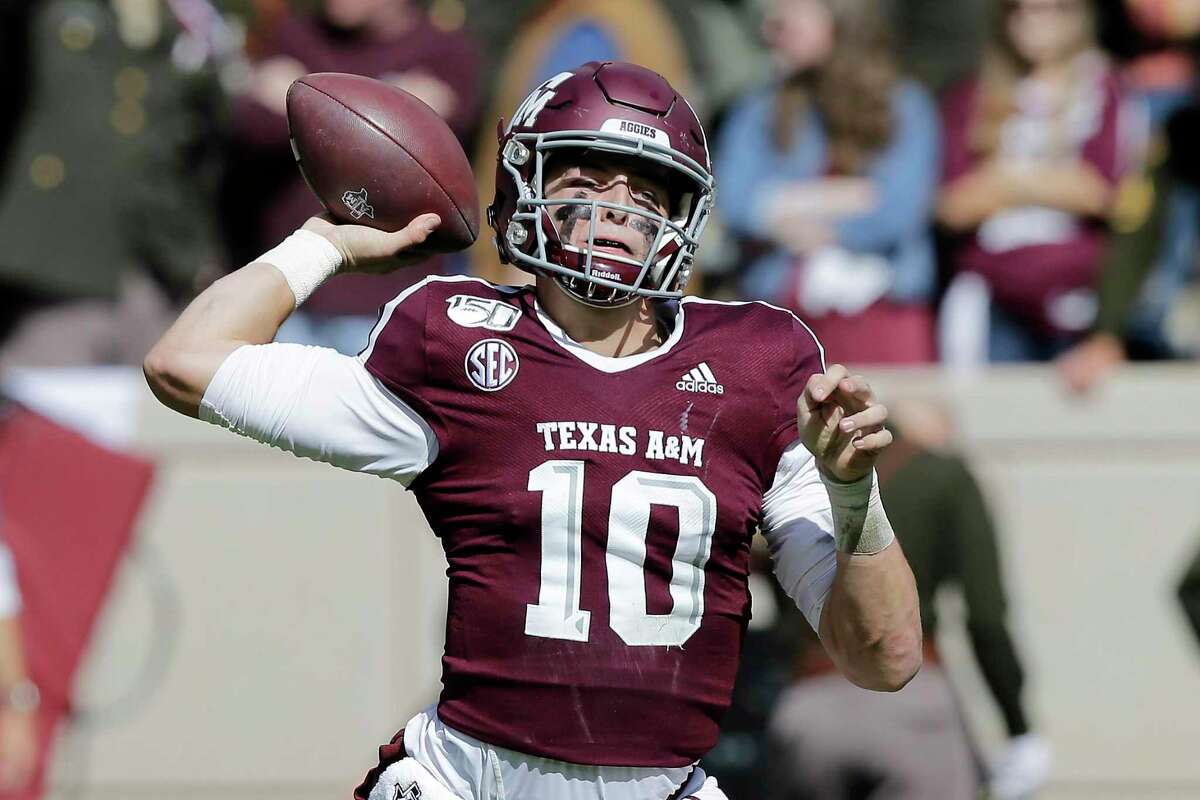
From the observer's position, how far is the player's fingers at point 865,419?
2.64m

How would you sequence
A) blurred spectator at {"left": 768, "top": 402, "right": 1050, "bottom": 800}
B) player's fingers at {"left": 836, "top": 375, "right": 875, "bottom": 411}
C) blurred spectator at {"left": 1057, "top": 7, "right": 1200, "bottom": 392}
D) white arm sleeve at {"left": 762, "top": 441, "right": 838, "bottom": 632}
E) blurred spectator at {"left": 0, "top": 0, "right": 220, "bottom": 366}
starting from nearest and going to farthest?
1. player's fingers at {"left": 836, "top": 375, "right": 875, "bottom": 411}
2. white arm sleeve at {"left": 762, "top": 441, "right": 838, "bottom": 632}
3. blurred spectator at {"left": 768, "top": 402, "right": 1050, "bottom": 800}
4. blurred spectator at {"left": 1057, "top": 7, "right": 1200, "bottom": 392}
5. blurred spectator at {"left": 0, "top": 0, "right": 220, "bottom": 366}

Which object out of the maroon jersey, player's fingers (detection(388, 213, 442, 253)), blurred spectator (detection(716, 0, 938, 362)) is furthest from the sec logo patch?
blurred spectator (detection(716, 0, 938, 362))

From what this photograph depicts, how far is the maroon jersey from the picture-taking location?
280 centimetres

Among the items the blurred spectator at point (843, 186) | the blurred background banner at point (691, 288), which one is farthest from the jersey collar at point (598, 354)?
the blurred spectator at point (843, 186)

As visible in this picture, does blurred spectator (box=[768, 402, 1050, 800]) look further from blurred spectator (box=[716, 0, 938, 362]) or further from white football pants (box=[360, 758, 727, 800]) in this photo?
white football pants (box=[360, 758, 727, 800])

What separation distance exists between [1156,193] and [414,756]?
151 inches

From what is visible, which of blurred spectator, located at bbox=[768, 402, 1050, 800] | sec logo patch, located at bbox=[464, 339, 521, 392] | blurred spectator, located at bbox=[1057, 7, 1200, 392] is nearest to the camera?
sec logo patch, located at bbox=[464, 339, 521, 392]

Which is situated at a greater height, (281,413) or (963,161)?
(963,161)

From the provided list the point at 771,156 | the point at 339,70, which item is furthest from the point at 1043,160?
the point at 339,70

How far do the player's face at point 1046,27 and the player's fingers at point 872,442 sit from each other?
11.9 feet

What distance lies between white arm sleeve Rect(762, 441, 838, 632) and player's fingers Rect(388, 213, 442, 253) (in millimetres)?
671

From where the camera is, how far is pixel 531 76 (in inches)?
249

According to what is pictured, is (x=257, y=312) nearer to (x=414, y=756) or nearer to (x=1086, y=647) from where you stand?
(x=414, y=756)

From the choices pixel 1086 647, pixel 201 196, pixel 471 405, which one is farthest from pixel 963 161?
pixel 471 405
